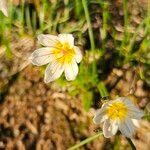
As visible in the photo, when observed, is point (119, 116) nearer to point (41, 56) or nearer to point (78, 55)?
point (78, 55)

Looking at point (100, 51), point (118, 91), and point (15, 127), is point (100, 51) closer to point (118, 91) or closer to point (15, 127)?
point (118, 91)

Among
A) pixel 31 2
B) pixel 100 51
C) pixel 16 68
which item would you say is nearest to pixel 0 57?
pixel 16 68

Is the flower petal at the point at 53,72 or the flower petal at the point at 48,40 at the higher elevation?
the flower petal at the point at 48,40

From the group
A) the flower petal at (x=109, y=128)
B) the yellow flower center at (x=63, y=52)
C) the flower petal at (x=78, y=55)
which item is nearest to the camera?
the flower petal at (x=109, y=128)

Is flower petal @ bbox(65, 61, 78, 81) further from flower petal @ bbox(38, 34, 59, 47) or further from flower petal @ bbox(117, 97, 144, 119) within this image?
flower petal @ bbox(117, 97, 144, 119)

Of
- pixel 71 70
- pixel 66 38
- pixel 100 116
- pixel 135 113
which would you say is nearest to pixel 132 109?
pixel 135 113

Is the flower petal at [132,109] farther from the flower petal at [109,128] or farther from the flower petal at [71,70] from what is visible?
the flower petal at [71,70]

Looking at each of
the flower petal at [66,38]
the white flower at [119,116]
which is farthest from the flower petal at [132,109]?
the flower petal at [66,38]
